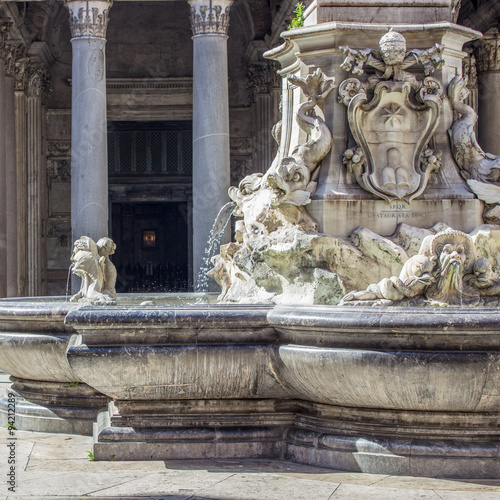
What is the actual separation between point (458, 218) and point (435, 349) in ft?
7.77

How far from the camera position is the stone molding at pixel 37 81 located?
34.5m

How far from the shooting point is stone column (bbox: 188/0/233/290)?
2395cm

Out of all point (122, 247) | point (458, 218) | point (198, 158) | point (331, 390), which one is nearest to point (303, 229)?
point (458, 218)

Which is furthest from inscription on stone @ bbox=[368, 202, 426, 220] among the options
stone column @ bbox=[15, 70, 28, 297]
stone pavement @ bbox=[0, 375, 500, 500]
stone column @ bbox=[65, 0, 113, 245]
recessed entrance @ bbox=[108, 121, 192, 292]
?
recessed entrance @ bbox=[108, 121, 192, 292]

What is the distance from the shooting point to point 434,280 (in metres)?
7.53

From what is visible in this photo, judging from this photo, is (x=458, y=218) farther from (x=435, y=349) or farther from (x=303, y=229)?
(x=435, y=349)

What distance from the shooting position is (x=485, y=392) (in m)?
6.45

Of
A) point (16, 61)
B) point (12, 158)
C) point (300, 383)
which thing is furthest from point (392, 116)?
point (16, 61)

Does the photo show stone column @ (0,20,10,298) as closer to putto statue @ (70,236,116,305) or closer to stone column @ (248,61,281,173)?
stone column @ (248,61,281,173)

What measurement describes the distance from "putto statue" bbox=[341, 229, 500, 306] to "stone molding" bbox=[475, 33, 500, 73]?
945 inches

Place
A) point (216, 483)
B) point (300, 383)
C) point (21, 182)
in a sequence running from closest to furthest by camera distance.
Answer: point (216, 483)
point (300, 383)
point (21, 182)

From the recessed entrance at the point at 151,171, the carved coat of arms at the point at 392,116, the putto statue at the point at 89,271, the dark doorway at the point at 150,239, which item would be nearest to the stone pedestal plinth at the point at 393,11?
Answer: the carved coat of arms at the point at 392,116

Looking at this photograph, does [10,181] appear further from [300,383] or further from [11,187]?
[300,383]

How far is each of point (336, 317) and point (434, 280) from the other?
48.8 inches
